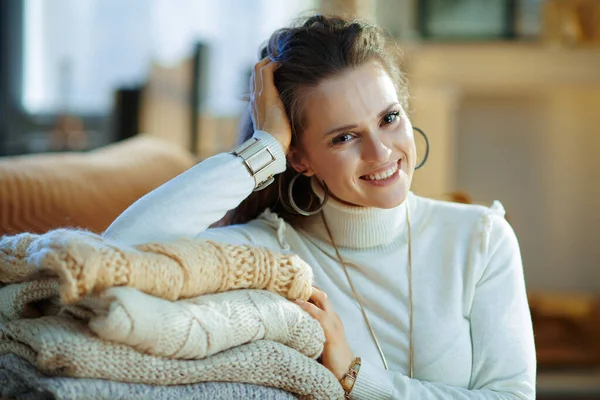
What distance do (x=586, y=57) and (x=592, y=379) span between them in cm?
157

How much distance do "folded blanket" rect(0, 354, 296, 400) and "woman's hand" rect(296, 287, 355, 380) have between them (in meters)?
0.12

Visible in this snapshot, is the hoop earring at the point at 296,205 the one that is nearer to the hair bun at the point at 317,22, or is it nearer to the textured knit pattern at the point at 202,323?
the hair bun at the point at 317,22

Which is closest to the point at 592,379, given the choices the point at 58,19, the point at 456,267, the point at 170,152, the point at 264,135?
the point at 170,152

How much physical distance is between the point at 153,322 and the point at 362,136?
1.71 feet

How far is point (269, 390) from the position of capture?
39.0 inches

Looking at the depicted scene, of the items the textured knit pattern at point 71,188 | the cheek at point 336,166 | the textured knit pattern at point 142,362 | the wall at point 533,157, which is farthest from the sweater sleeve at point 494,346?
the wall at point 533,157

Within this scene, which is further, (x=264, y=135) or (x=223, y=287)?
(x=264, y=135)

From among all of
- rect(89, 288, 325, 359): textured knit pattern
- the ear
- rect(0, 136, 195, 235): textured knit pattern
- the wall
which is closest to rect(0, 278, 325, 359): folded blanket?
rect(89, 288, 325, 359): textured knit pattern

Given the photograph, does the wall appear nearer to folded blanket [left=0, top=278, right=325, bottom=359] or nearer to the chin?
the chin

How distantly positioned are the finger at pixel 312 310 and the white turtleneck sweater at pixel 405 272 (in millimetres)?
Answer: 102

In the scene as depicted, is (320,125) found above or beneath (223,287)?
above

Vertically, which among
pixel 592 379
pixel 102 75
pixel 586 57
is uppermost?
pixel 586 57

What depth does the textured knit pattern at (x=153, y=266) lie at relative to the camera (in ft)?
2.88

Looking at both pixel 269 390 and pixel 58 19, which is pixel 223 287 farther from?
pixel 58 19
